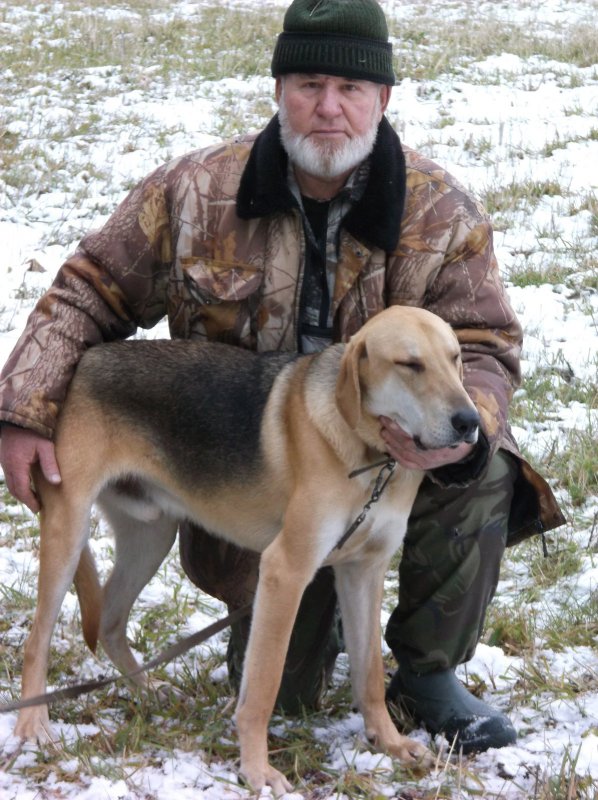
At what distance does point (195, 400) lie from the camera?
378 cm

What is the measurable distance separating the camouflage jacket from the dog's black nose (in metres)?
0.79

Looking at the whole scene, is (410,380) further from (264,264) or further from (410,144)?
(410,144)

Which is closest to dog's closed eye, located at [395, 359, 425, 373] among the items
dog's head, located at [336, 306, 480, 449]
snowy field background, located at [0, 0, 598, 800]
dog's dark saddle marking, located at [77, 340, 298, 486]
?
dog's head, located at [336, 306, 480, 449]

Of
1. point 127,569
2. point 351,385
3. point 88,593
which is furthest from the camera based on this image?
point 127,569

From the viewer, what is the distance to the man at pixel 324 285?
3744 millimetres

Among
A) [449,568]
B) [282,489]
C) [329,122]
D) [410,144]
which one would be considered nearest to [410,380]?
[282,489]

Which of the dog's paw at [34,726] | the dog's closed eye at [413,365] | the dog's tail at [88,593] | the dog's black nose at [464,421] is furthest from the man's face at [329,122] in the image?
the dog's paw at [34,726]

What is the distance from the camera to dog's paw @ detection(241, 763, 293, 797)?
3303 millimetres

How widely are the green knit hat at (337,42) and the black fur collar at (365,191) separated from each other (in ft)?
0.83

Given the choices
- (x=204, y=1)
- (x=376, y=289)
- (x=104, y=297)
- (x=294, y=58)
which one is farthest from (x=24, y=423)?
(x=204, y=1)

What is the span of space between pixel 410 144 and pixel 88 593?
7.45 metres

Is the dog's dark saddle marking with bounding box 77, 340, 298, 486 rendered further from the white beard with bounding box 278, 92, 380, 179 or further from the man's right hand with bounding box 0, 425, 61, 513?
the white beard with bounding box 278, 92, 380, 179

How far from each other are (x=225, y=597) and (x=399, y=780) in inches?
46.4

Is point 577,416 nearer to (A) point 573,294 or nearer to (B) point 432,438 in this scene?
(A) point 573,294
